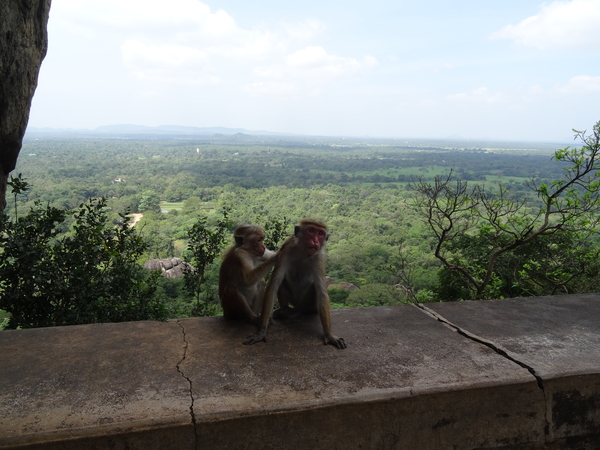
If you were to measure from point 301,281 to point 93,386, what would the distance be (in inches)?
58.0

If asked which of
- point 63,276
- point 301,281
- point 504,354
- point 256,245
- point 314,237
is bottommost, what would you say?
point 63,276

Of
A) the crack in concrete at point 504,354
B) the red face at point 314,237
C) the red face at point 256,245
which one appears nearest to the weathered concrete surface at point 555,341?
the crack in concrete at point 504,354

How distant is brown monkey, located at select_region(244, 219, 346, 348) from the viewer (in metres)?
2.56

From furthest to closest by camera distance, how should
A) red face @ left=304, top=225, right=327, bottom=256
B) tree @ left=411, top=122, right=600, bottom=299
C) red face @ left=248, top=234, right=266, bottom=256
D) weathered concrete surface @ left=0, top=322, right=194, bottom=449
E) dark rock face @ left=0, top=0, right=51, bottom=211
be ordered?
tree @ left=411, top=122, right=600, bottom=299
dark rock face @ left=0, top=0, right=51, bottom=211
red face @ left=248, top=234, right=266, bottom=256
red face @ left=304, top=225, right=327, bottom=256
weathered concrete surface @ left=0, top=322, right=194, bottom=449

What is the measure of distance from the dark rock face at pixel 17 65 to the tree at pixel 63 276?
1.38ft

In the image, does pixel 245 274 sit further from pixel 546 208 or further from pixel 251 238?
pixel 546 208

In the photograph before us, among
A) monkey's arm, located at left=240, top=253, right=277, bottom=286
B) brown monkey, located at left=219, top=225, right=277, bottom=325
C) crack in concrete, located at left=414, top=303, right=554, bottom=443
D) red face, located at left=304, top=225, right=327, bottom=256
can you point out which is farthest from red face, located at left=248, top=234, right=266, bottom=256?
crack in concrete, located at left=414, top=303, right=554, bottom=443

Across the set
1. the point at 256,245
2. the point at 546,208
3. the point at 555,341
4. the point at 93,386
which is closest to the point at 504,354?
the point at 555,341

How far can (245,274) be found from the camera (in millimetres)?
2920

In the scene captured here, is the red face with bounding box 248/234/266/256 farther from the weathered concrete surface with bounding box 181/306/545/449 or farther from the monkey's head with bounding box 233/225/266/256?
the weathered concrete surface with bounding box 181/306/545/449

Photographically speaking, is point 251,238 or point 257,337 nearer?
point 257,337

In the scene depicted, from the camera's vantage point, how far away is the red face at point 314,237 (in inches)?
107

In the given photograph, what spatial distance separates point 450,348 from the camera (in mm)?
2445

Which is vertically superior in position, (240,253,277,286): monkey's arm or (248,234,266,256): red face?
(248,234,266,256): red face
